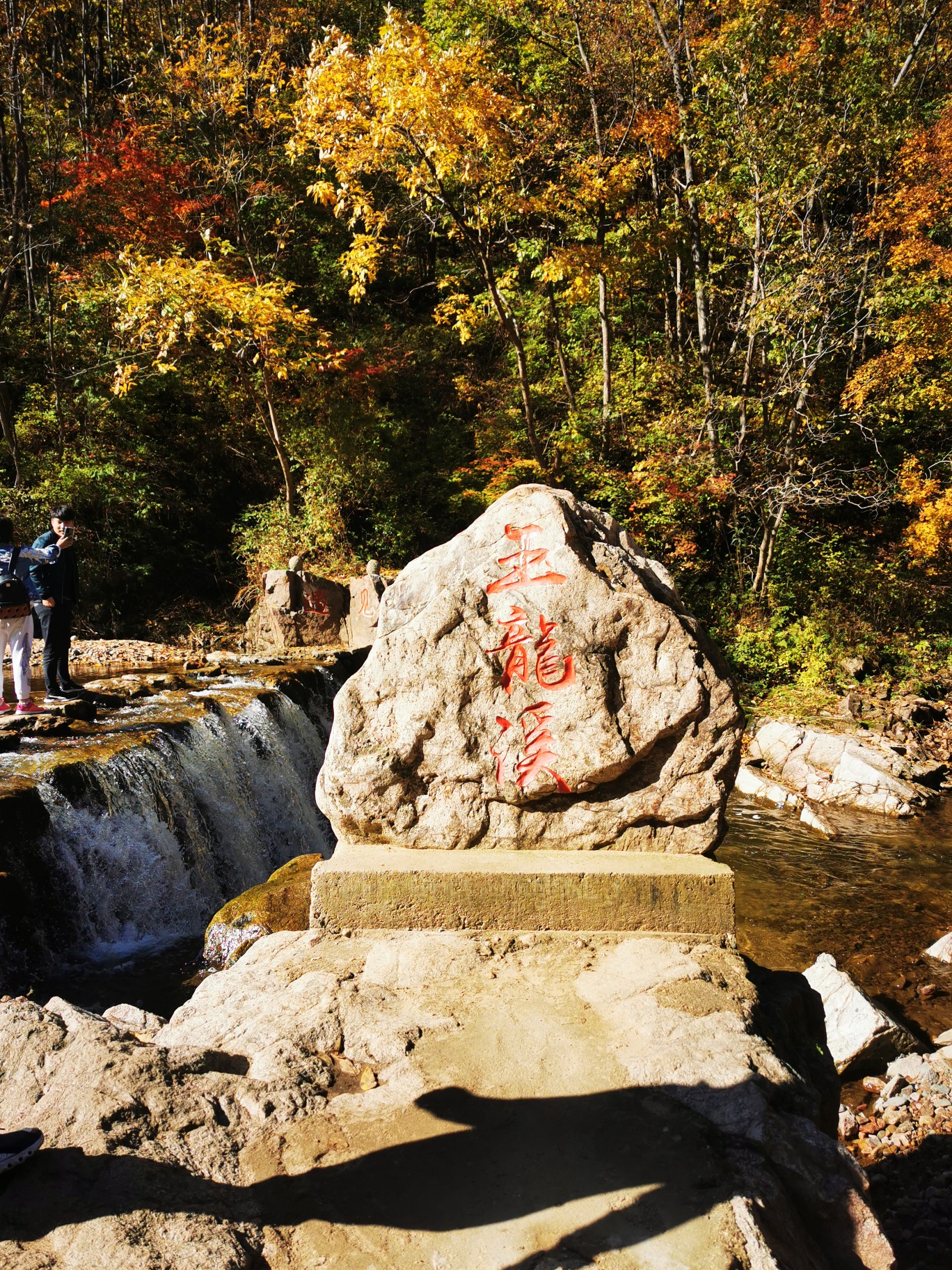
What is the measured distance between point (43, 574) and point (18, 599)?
56 cm

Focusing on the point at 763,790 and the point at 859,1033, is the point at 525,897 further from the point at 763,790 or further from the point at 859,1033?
the point at 763,790

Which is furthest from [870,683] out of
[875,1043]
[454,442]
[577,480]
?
[454,442]

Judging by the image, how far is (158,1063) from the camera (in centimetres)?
255

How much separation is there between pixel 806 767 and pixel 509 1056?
8444mm

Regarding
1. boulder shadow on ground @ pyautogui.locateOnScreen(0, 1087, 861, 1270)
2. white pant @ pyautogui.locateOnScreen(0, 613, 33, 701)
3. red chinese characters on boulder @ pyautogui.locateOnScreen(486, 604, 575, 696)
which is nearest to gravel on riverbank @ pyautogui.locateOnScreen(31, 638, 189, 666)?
white pant @ pyautogui.locateOnScreen(0, 613, 33, 701)

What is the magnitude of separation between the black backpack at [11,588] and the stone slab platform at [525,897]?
15.4 ft

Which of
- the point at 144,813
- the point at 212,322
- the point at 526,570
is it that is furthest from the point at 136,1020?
the point at 212,322

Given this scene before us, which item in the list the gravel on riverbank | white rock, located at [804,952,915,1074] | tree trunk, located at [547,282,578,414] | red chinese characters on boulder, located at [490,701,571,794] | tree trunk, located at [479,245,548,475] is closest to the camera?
red chinese characters on boulder, located at [490,701,571,794]

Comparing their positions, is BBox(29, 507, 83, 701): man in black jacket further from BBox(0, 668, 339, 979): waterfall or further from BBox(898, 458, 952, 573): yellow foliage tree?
BBox(898, 458, 952, 573): yellow foliage tree

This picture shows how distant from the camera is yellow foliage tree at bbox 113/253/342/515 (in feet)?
39.3

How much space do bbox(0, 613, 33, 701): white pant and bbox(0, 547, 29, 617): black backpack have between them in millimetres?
108

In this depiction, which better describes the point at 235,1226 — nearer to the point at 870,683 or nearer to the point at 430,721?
the point at 430,721

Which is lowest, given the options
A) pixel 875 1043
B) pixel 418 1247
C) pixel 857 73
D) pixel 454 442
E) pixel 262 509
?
pixel 875 1043

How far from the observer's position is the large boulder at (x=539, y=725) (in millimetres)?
3721
